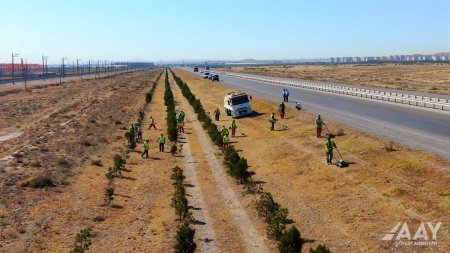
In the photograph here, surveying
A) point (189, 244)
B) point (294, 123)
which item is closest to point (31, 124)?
point (294, 123)

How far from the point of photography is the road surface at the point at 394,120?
2701 centimetres

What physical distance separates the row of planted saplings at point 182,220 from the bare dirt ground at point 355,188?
4129 mm

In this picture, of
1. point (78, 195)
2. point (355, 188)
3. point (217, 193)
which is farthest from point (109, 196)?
point (355, 188)

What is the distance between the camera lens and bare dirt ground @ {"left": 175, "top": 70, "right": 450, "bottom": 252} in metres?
15.5

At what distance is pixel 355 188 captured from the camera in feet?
65.8

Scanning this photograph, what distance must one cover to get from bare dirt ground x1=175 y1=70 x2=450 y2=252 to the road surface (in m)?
1.72

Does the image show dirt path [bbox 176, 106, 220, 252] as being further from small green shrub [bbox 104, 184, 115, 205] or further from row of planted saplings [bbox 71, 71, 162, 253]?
row of planted saplings [bbox 71, 71, 162, 253]

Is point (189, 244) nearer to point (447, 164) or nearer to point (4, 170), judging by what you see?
point (447, 164)

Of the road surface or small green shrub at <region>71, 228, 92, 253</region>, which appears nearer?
small green shrub at <region>71, 228, 92, 253</region>

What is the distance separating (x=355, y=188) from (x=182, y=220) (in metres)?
7.95

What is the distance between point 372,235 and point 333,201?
4096mm

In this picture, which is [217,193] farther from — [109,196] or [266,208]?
[109,196]

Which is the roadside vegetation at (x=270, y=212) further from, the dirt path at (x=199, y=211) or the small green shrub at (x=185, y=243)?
the small green shrub at (x=185, y=243)

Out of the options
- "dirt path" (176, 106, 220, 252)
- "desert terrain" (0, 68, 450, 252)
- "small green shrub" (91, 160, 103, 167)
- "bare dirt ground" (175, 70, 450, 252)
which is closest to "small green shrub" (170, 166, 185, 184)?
"dirt path" (176, 106, 220, 252)
